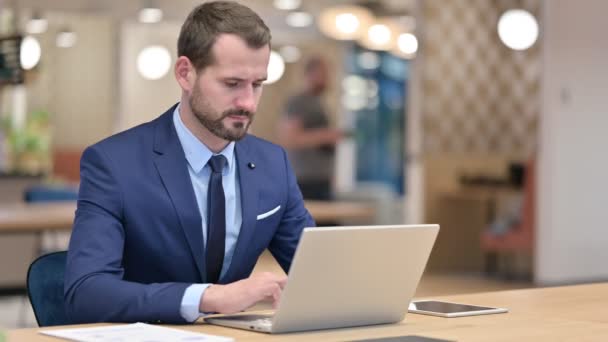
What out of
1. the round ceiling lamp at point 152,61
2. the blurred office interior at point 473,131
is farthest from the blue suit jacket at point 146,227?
the round ceiling lamp at point 152,61

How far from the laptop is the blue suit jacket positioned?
20 centimetres

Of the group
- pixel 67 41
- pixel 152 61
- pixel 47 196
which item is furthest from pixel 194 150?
pixel 67 41

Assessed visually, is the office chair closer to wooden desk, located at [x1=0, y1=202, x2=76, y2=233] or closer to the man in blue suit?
wooden desk, located at [x1=0, y1=202, x2=76, y2=233]

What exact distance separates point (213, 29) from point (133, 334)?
70 centimetres

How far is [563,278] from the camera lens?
28.7ft

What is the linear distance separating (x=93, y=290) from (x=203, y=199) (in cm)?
36

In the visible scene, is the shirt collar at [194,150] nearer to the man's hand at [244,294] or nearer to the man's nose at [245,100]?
the man's nose at [245,100]

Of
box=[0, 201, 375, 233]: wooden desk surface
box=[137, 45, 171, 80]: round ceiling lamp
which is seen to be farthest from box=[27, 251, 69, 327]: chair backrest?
box=[137, 45, 171, 80]: round ceiling lamp

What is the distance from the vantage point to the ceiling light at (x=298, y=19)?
14.7 meters

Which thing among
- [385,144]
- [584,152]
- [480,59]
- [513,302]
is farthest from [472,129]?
[513,302]

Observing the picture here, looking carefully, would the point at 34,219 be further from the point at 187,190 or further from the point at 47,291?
the point at 187,190

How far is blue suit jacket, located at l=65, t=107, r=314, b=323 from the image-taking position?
83.1 inches

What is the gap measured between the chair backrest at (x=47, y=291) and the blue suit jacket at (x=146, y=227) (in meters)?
0.11

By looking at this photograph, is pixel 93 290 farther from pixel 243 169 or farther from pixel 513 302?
pixel 513 302
